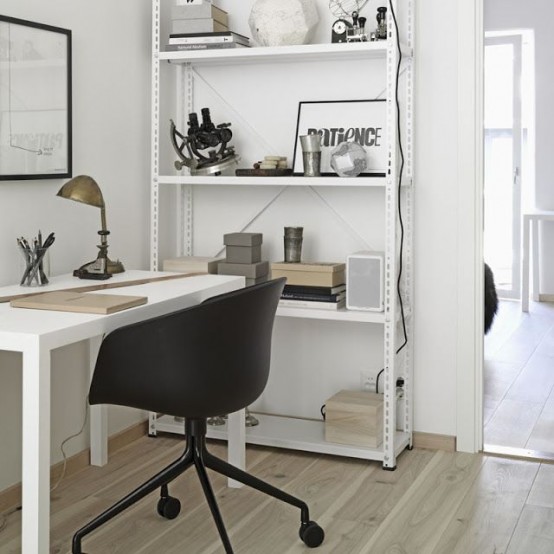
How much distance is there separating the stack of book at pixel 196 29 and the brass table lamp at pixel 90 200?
2.54 ft

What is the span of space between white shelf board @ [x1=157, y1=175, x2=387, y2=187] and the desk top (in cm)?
44

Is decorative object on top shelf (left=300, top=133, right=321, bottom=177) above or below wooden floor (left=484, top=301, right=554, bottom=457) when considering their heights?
above

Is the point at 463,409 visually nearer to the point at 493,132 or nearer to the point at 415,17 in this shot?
the point at 415,17

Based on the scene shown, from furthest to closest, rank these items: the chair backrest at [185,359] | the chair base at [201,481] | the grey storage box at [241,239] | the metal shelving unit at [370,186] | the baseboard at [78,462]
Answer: the grey storage box at [241,239], the metal shelving unit at [370,186], the baseboard at [78,462], the chair base at [201,481], the chair backrest at [185,359]

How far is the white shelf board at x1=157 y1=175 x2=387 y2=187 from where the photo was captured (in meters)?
3.06

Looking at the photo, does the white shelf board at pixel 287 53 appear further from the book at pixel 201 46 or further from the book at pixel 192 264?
the book at pixel 192 264

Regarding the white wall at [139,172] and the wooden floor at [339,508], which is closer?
the wooden floor at [339,508]

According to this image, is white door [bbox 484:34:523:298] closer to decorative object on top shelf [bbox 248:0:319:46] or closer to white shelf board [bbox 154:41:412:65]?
white shelf board [bbox 154:41:412:65]

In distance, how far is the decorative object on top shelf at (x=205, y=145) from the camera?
11.0ft

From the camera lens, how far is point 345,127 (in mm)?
3334

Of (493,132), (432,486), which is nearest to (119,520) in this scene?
(432,486)

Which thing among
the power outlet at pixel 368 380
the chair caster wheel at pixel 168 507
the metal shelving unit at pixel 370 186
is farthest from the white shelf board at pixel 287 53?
the chair caster wheel at pixel 168 507

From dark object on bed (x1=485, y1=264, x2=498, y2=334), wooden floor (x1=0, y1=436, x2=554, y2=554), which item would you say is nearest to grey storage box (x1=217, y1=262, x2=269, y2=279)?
wooden floor (x1=0, y1=436, x2=554, y2=554)

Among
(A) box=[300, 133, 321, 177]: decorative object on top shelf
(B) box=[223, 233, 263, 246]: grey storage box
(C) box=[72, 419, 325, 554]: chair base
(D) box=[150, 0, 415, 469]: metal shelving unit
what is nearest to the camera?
(C) box=[72, 419, 325, 554]: chair base
